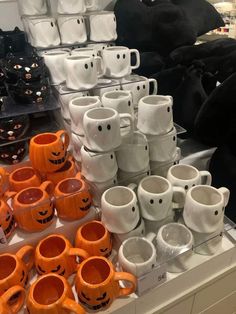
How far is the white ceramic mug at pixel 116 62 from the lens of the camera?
83 cm

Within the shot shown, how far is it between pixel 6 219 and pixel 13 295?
16 cm

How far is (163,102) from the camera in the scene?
2.24 feet

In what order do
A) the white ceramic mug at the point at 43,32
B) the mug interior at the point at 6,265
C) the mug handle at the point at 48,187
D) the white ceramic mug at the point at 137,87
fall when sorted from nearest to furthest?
the mug interior at the point at 6,265, the mug handle at the point at 48,187, the white ceramic mug at the point at 137,87, the white ceramic mug at the point at 43,32

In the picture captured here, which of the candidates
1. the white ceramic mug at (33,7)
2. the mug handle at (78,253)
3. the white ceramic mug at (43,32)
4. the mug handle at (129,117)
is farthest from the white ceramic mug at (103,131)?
the white ceramic mug at (33,7)

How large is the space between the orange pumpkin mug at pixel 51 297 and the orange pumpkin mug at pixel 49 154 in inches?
9.8

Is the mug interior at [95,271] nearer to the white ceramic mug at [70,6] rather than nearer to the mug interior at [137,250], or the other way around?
the mug interior at [137,250]

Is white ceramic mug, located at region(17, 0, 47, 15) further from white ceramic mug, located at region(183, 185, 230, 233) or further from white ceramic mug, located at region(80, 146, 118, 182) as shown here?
white ceramic mug, located at region(183, 185, 230, 233)

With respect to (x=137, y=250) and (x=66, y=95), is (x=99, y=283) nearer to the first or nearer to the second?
(x=137, y=250)

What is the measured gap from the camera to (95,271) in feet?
1.97

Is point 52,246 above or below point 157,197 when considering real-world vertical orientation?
below

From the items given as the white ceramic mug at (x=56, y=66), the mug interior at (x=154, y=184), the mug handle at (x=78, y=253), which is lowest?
the mug handle at (x=78, y=253)

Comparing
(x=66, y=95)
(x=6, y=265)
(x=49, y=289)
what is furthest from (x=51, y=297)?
(x=66, y=95)

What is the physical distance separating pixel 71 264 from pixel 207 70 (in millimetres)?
719

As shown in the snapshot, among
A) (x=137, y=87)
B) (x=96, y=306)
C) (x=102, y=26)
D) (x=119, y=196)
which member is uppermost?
(x=102, y=26)
